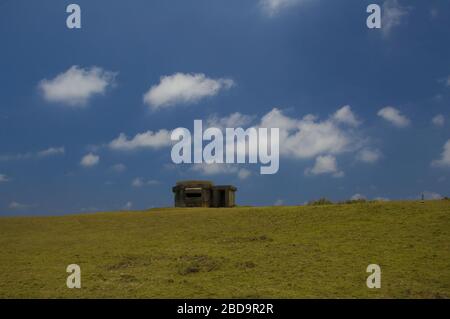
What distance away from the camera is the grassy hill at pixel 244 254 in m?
12.2

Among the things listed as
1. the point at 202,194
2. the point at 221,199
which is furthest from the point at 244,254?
the point at 221,199

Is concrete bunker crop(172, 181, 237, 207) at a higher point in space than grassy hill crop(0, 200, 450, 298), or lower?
higher

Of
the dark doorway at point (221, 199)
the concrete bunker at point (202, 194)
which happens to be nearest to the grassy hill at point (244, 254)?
the concrete bunker at point (202, 194)

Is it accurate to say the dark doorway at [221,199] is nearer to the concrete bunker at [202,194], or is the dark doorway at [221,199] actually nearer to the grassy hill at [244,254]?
the concrete bunker at [202,194]

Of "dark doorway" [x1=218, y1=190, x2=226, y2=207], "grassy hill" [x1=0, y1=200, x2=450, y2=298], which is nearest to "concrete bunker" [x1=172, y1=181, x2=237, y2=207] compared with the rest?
"dark doorway" [x1=218, y1=190, x2=226, y2=207]

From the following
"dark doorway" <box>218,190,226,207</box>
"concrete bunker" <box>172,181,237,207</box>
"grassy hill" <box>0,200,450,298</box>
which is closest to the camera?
"grassy hill" <box>0,200,450,298</box>

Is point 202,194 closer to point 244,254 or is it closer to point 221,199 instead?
point 221,199

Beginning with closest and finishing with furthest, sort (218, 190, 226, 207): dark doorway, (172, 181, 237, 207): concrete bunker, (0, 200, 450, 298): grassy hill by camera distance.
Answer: (0, 200, 450, 298): grassy hill → (172, 181, 237, 207): concrete bunker → (218, 190, 226, 207): dark doorway

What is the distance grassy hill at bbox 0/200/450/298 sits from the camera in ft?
40.0

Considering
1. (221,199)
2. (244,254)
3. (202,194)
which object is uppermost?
(202,194)

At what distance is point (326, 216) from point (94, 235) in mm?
11201

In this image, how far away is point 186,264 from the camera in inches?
579

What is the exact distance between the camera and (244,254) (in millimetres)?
15664

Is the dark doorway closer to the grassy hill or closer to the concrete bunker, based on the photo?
the concrete bunker
